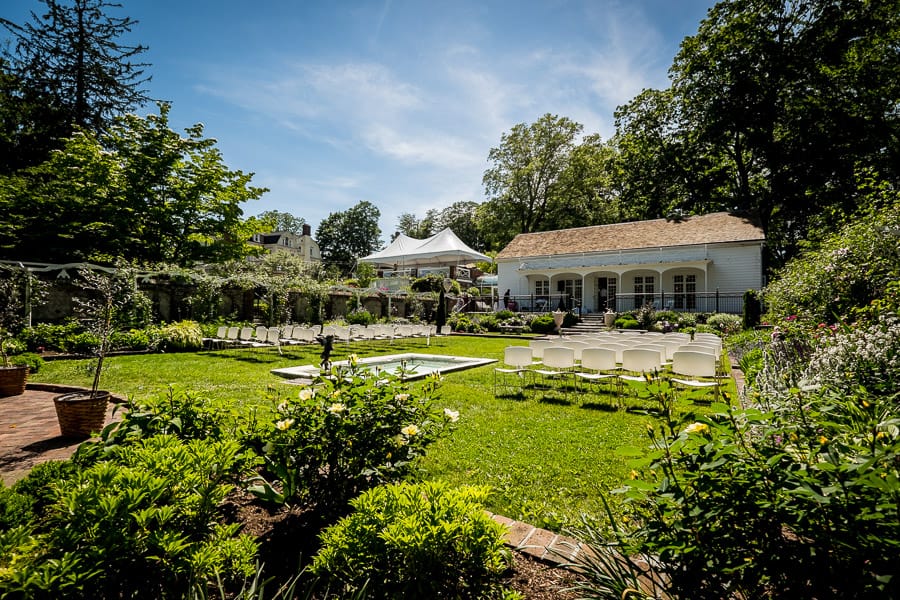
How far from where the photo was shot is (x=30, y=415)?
5195 mm

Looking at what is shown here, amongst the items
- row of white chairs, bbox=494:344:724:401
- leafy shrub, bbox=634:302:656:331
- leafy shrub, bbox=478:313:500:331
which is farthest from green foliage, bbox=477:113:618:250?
row of white chairs, bbox=494:344:724:401


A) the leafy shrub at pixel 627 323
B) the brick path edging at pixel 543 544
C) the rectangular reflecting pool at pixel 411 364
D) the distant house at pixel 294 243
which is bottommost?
the rectangular reflecting pool at pixel 411 364

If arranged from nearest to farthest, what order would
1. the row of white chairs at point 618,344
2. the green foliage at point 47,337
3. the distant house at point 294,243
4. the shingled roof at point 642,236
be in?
the row of white chairs at point 618,344
the green foliage at point 47,337
the shingled roof at point 642,236
the distant house at point 294,243

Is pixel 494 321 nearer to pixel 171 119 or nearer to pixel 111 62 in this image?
pixel 171 119

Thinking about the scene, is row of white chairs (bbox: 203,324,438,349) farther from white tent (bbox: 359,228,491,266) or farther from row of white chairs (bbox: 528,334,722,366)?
white tent (bbox: 359,228,491,266)

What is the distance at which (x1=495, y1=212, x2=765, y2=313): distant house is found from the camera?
22359mm

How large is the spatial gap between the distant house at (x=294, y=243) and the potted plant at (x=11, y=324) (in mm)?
43347

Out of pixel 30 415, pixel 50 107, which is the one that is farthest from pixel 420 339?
pixel 50 107

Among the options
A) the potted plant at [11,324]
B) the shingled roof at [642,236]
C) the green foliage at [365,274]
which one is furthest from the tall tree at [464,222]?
the potted plant at [11,324]

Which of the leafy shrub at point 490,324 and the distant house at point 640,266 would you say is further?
the distant house at point 640,266

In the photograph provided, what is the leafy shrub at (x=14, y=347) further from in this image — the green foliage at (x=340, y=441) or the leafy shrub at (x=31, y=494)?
the green foliage at (x=340, y=441)

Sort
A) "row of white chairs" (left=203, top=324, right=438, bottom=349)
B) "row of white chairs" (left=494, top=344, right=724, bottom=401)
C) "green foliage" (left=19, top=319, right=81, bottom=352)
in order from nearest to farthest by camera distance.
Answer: "row of white chairs" (left=494, top=344, right=724, bottom=401) → "green foliage" (left=19, top=319, right=81, bottom=352) → "row of white chairs" (left=203, top=324, right=438, bottom=349)

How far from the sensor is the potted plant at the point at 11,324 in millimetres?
6129

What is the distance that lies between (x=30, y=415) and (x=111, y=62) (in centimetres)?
2325
